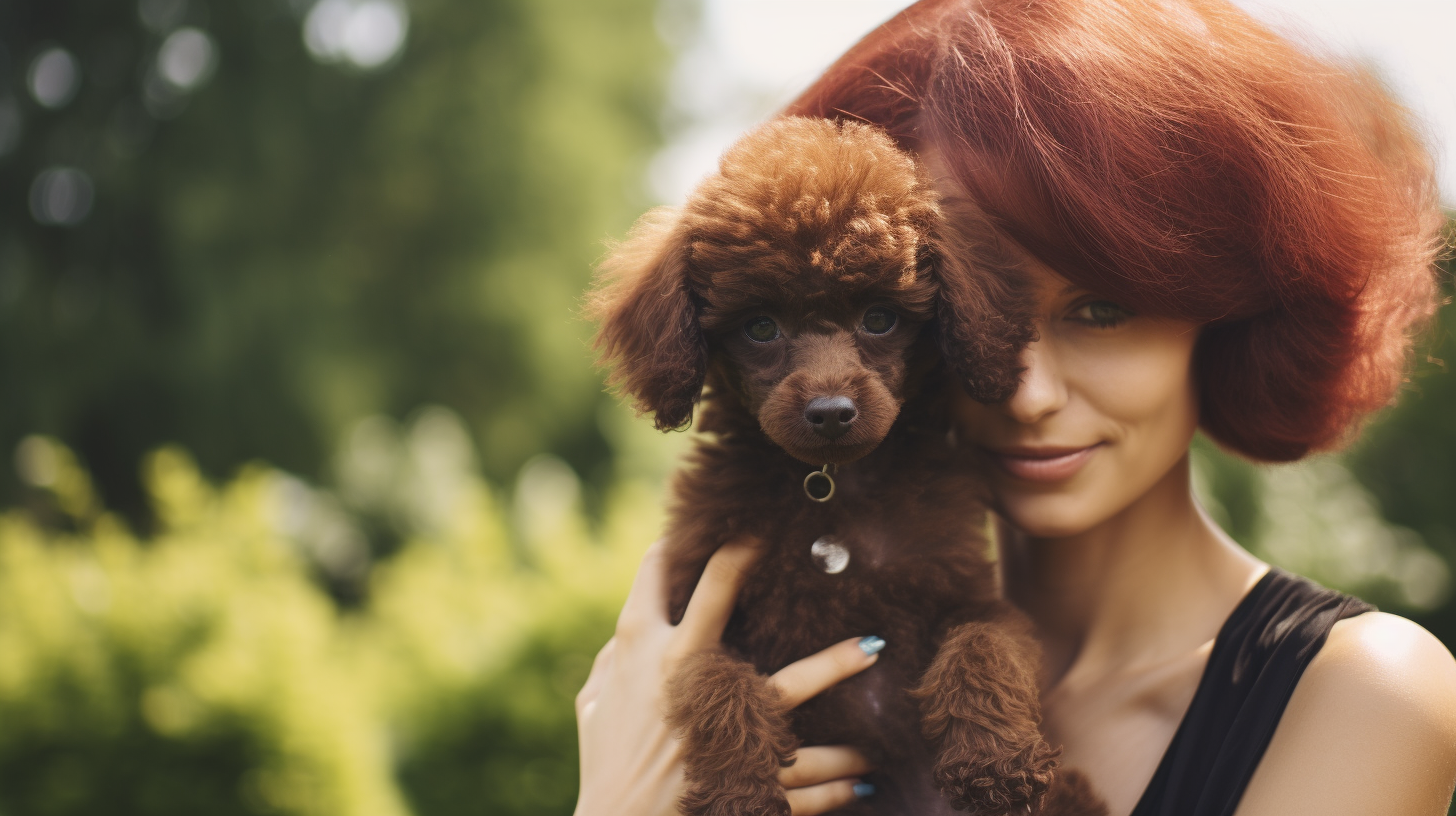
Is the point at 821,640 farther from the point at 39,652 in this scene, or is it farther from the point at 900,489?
the point at 39,652

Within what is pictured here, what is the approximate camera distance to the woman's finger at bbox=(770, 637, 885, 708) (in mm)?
2121

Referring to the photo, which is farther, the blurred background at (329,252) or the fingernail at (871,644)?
the blurred background at (329,252)

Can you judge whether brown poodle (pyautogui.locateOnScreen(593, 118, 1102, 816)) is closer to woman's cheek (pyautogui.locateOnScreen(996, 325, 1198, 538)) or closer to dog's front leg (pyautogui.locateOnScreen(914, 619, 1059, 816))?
dog's front leg (pyautogui.locateOnScreen(914, 619, 1059, 816))

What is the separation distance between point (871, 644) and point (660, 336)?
0.79 meters

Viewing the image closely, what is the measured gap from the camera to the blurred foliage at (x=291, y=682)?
545 centimetres

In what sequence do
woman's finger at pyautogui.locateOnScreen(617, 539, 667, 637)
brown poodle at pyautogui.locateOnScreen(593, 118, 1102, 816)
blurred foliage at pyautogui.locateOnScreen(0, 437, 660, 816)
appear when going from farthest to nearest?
blurred foliage at pyautogui.locateOnScreen(0, 437, 660, 816)
woman's finger at pyautogui.locateOnScreen(617, 539, 667, 637)
brown poodle at pyautogui.locateOnScreen(593, 118, 1102, 816)

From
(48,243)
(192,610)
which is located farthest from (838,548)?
→ (48,243)

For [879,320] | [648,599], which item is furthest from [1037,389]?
[648,599]

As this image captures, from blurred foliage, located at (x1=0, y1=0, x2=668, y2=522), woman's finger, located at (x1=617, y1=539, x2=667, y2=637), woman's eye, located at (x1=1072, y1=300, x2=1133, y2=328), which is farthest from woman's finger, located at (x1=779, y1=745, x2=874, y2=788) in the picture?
blurred foliage, located at (x1=0, y1=0, x2=668, y2=522)

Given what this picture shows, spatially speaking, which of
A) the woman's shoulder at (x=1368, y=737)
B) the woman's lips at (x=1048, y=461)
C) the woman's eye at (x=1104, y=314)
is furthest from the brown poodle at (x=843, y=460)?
the woman's shoulder at (x=1368, y=737)

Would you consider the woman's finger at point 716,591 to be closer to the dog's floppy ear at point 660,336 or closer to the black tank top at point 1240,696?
the dog's floppy ear at point 660,336

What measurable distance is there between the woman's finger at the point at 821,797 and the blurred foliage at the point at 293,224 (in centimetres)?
1283

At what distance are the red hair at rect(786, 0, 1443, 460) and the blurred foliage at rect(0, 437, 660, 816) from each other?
3.62 meters

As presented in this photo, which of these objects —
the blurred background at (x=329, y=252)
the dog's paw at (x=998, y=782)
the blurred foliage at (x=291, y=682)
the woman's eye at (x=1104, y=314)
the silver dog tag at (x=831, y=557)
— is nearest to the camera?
the dog's paw at (x=998, y=782)
